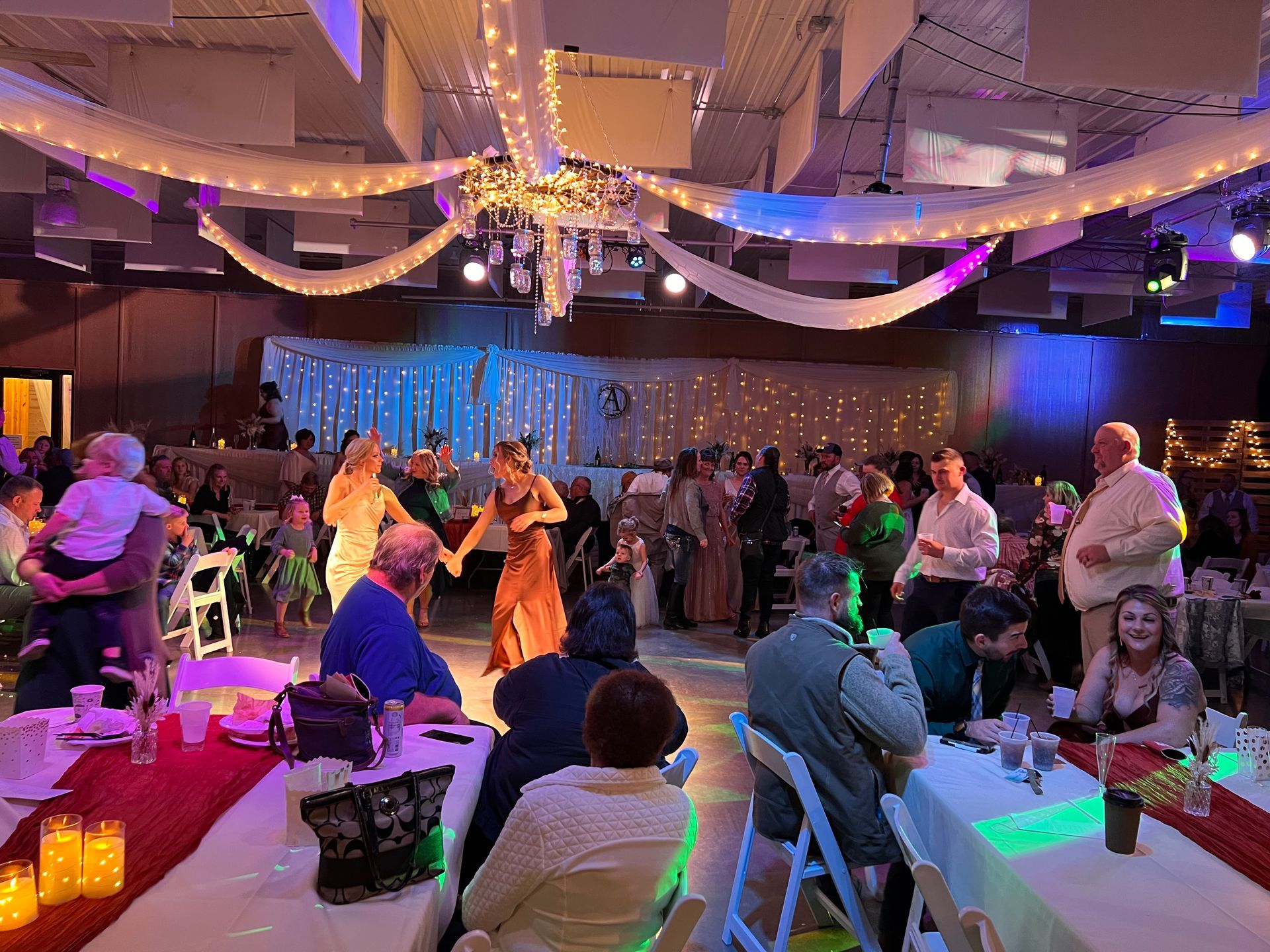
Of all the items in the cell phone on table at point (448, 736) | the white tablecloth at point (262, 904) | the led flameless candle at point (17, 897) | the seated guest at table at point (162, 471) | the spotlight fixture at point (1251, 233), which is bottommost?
the cell phone on table at point (448, 736)

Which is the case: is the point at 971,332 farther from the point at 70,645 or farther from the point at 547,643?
the point at 70,645

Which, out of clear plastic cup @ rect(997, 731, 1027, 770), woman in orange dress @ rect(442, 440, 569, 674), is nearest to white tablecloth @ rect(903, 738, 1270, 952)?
clear plastic cup @ rect(997, 731, 1027, 770)

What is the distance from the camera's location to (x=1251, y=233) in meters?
7.28

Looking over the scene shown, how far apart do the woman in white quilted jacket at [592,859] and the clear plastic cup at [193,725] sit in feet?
3.32

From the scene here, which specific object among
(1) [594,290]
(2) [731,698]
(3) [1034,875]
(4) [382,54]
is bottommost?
(2) [731,698]

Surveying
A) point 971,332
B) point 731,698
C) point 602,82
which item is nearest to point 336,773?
point 731,698

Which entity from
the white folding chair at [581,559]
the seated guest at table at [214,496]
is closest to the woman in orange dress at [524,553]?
the white folding chair at [581,559]

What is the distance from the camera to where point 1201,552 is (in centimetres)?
998

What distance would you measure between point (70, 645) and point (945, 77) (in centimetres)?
629

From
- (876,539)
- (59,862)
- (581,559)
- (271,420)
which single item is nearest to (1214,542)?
(876,539)

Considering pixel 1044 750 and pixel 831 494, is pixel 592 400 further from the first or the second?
pixel 1044 750

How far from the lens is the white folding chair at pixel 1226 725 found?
2.97 meters

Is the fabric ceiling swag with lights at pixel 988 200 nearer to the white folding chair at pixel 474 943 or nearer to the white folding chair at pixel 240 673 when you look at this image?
the white folding chair at pixel 240 673

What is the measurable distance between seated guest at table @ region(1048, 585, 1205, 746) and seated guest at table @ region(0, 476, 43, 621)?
16.6ft
